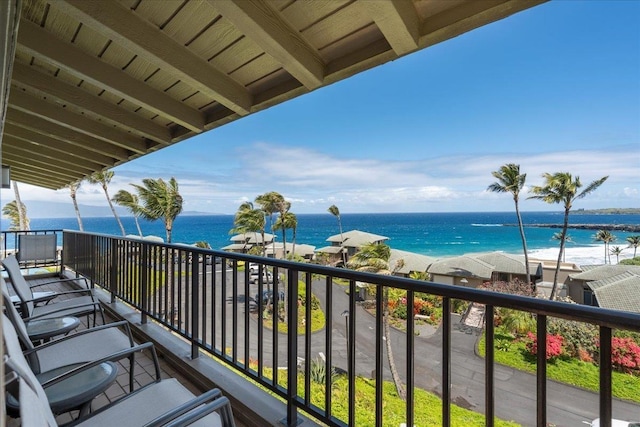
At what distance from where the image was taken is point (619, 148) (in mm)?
39625

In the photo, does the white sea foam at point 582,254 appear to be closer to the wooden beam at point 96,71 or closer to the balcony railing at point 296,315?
the balcony railing at point 296,315

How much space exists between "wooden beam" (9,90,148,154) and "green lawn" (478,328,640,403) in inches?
332

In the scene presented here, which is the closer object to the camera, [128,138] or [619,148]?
[128,138]

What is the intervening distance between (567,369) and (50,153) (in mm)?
14487

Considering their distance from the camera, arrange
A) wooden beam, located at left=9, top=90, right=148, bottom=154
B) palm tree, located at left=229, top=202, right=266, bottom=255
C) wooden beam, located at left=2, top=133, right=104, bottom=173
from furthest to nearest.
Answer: palm tree, located at left=229, top=202, right=266, bottom=255 < wooden beam, located at left=2, top=133, right=104, bottom=173 < wooden beam, located at left=9, top=90, right=148, bottom=154

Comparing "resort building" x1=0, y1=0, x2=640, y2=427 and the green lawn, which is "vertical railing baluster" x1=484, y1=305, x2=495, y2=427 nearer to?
"resort building" x1=0, y1=0, x2=640, y2=427

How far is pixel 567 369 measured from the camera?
10.1 m

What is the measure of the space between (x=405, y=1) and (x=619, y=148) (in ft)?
177

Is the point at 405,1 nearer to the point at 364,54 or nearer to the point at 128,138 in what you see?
the point at 364,54

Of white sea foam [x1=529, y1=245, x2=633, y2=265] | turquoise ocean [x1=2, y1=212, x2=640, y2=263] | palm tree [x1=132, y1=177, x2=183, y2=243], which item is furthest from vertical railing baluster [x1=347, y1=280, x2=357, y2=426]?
turquoise ocean [x1=2, y1=212, x2=640, y2=263]

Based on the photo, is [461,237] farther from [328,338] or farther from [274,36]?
[274,36]

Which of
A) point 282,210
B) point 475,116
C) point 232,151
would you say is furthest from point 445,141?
point 232,151

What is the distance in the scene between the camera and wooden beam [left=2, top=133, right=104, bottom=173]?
4188 mm

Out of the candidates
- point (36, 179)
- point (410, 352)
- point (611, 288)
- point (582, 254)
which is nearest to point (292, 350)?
point (410, 352)
